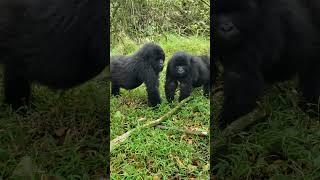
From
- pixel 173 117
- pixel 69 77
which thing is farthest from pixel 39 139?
pixel 173 117

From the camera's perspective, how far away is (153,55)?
2018mm

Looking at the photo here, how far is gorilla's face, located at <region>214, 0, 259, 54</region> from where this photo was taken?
2.03m

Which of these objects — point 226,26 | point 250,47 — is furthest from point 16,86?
point 250,47

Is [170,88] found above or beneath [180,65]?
beneath

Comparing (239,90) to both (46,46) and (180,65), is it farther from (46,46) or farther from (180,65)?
(46,46)

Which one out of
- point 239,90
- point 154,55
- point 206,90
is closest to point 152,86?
point 154,55

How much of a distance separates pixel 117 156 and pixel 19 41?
0.88 metres

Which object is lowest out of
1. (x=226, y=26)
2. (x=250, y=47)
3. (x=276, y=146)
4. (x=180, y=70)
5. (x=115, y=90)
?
(x=276, y=146)

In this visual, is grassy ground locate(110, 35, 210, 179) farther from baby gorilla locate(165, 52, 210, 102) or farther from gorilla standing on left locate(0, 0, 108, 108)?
gorilla standing on left locate(0, 0, 108, 108)

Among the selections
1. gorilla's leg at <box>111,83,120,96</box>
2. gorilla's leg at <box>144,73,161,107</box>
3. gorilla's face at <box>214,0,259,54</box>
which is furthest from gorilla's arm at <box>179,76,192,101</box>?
gorilla's leg at <box>111,83,120,96</box>

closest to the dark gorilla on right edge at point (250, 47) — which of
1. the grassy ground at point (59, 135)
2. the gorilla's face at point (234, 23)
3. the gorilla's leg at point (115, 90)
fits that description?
the gorilla's face at point (234, 23)

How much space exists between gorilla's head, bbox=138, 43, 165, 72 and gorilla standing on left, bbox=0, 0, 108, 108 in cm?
22

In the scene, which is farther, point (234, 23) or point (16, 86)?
point (16, 86)

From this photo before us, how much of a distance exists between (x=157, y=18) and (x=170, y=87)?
0.39 meters
